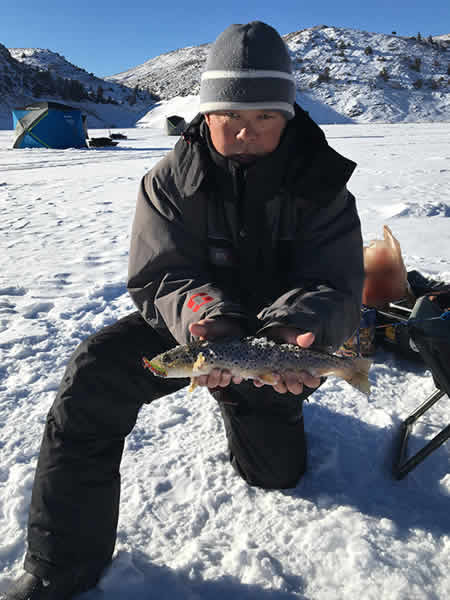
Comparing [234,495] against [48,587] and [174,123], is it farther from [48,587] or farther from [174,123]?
[174,123]

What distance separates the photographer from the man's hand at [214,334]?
159 centimetres

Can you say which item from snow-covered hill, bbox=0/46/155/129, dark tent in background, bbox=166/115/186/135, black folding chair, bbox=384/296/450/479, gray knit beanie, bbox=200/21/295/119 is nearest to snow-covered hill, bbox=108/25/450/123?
snow-covered hill, bbox=0/46/155/129

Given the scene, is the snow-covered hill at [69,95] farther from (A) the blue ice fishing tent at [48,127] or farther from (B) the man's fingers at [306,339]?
(B) the man's fingers at [306,339]

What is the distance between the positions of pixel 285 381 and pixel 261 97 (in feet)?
3.96

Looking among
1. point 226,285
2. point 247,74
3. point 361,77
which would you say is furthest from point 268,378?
point 361,77

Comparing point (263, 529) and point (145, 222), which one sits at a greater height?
point (145, 222)

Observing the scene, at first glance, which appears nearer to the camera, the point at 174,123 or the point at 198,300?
the point at 198,300

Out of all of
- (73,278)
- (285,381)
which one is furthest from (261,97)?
(73,278)

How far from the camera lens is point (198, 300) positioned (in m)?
1.72

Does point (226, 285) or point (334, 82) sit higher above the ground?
point (334, 82)

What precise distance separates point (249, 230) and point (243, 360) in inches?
26.2

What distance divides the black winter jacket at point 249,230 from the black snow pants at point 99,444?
227 millimetres

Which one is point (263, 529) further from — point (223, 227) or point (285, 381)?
point (223, 227)

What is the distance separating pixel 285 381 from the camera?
5.33 feet
